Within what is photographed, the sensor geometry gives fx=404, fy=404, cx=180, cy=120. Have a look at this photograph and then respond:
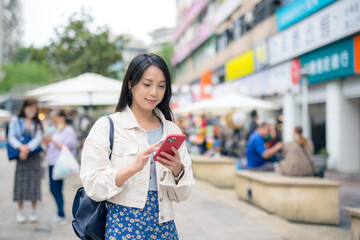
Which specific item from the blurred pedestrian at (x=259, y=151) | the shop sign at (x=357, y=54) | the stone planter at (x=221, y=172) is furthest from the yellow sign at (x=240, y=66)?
the blurred pedestrian at (x=259, y=151)

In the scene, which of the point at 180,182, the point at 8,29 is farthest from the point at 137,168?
the point at 8,29

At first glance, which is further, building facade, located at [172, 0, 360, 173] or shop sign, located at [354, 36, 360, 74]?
building facade, located at [172, 0, 360, 173]

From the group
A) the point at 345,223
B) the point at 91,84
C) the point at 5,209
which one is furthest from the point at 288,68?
the point at 5,209

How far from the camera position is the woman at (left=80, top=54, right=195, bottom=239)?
6.63ft

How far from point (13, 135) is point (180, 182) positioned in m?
4.52

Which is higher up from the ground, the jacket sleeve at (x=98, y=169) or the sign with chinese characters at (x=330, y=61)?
the sign with chinese characters at (x=330, y=61)

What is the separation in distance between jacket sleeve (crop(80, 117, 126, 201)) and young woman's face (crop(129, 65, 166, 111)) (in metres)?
0.26

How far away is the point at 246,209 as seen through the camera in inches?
283

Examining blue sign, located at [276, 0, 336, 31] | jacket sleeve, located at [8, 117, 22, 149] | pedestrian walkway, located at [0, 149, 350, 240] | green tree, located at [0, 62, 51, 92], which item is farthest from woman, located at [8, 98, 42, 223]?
green tree, located at [0, 62, 51, 92]

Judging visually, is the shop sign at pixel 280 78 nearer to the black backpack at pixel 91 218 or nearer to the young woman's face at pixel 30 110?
the young woman's face at pixel 30 110

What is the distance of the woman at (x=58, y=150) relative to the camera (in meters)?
6.01

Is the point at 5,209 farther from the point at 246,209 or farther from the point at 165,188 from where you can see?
the point at 165,188

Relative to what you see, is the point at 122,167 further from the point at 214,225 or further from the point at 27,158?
the point at 27,158

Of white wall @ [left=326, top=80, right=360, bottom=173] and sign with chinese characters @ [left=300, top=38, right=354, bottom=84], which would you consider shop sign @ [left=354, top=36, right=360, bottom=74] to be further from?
white wall @ [left=326, top=80, right=360, bottom=173]
